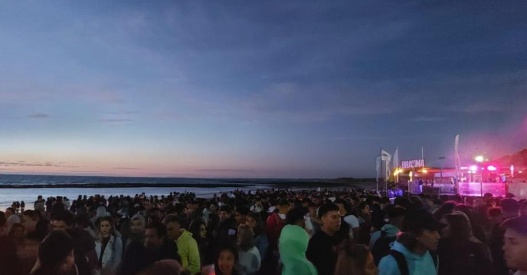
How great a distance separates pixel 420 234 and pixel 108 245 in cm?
495

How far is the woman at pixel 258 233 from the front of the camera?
7.83 metres

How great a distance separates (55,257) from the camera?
3.48 m

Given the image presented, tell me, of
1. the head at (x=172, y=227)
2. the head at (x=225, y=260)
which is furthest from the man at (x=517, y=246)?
the head at (x=172, y=227)

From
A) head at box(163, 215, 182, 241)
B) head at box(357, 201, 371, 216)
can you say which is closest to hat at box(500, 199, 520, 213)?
head at box(357, 201, 371, 216)

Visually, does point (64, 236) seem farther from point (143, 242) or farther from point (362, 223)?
point (362, 223)

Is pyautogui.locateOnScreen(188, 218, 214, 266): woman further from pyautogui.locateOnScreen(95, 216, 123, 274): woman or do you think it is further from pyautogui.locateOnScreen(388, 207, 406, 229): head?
pyautogui.locateOnScreen(388, 207, 406, 229): head

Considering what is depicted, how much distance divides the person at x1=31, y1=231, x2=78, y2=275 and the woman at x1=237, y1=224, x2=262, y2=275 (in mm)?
2878

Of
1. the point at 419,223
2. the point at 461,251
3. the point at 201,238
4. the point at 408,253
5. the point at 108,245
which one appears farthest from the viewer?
the point at 201,238

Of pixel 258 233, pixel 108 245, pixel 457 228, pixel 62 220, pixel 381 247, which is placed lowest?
pixel 108 245

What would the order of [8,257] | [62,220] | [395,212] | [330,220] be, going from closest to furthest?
[8,257] < [330,220] < [395,212] < [62,220]

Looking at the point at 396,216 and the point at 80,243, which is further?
the point at 396,216

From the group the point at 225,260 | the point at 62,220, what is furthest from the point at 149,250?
the point at 62,220

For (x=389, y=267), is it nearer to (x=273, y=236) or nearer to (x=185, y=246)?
(x=185, y=246)

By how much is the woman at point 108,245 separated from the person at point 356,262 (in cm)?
435
